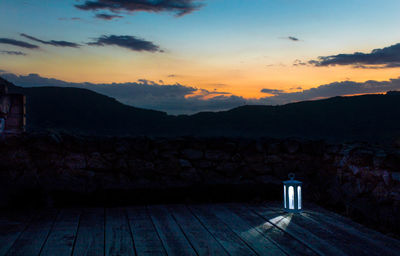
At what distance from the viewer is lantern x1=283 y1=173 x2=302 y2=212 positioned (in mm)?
4473

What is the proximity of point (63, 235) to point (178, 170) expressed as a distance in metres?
1.90

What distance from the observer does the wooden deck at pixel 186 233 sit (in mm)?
3082

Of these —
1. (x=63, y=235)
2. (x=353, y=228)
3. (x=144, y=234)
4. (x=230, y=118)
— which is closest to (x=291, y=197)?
(x=353, y=228)

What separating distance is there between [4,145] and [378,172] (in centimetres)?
429

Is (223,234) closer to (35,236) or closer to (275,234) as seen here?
(275,234)

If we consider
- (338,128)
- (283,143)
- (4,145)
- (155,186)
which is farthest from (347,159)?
(338,128)

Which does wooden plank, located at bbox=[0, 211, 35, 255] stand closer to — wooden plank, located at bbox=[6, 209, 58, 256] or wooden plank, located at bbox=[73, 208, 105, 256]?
wooden plank, located at bbox=[6, 209, 58, 256]

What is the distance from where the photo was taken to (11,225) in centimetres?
389

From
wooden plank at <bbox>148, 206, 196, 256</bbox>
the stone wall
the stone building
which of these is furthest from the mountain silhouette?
wooden plank at <bbox>148, 206, 196, 256</bbox>

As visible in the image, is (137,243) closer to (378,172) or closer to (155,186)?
(155,186)

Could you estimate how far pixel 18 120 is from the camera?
16.9 ft

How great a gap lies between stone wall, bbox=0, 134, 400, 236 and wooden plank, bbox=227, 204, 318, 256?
2.20 feet

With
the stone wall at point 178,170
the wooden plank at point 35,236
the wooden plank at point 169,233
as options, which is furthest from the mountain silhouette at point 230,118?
the wooden plank at point 35,236

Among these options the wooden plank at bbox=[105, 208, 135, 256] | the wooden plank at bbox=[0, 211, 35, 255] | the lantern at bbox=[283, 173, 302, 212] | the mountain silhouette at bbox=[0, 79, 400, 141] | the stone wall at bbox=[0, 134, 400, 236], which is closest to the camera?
the wooden plank at bbox=[105, 208, 135, 256]
